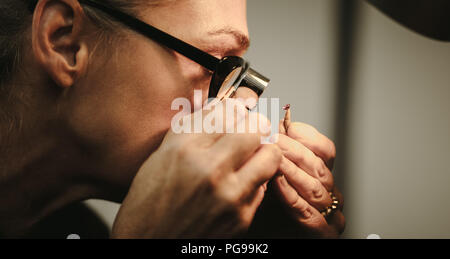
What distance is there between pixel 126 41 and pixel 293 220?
56 cm

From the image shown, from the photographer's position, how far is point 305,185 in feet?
2.06

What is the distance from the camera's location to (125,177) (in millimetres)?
612

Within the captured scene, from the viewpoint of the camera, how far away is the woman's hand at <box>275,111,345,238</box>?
62 cm

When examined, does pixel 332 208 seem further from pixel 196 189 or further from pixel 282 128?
pixel 196 189

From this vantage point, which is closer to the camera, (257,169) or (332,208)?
(257,169)

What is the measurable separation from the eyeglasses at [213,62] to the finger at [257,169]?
176 mm

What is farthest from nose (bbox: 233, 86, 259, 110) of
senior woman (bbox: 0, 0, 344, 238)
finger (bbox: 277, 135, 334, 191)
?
finger (bbox: 277, 135, 334, 191)

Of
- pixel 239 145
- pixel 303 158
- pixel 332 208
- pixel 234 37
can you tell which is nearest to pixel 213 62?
pixel 234 37

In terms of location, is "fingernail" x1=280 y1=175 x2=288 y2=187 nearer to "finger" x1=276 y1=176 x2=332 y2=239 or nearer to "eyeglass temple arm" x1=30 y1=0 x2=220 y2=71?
"finger" x1=276 y1=176 x2=332 y2=239

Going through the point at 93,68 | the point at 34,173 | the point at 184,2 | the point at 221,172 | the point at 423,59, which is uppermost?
the point at 423,59

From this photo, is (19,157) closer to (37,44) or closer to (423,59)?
(37,44)

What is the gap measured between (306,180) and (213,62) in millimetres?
344
